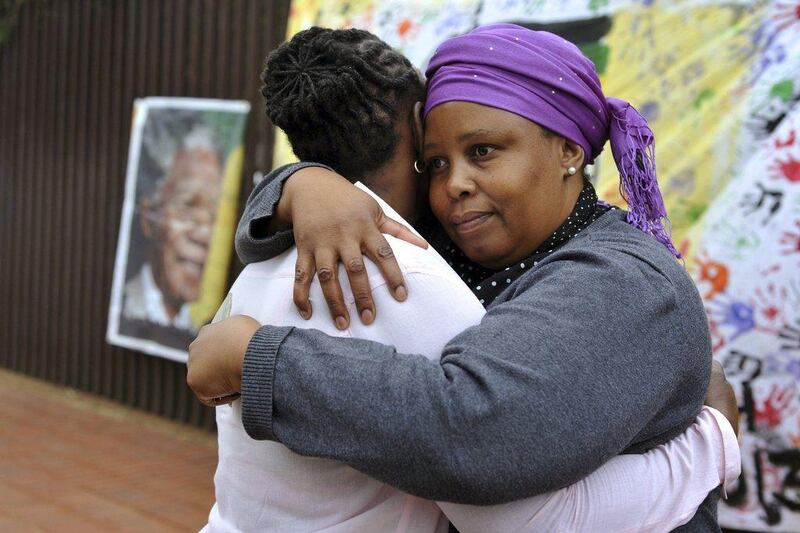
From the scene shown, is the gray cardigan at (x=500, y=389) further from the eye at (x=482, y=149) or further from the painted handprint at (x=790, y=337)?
the painted handprint at (x=790, y=337)

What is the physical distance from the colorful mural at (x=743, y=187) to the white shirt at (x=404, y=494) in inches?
76.0

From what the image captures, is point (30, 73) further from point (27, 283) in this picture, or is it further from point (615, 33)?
point (615, 33)

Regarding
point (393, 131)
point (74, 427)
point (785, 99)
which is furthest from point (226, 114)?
point (393, 131)

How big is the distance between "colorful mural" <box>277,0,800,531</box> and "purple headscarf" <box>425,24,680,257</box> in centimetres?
175

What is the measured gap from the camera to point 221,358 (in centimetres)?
137

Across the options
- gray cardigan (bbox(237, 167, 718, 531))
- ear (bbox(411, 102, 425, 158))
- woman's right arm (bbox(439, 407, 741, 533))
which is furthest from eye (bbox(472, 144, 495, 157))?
woman's right arm (bbox(439, 407, 741, 533))

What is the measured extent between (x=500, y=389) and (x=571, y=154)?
0.64 m

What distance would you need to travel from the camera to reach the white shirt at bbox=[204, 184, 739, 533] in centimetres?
132

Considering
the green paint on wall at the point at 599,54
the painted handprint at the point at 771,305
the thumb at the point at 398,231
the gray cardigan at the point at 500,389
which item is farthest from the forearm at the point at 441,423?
the green paint on wall at the point at 599,54

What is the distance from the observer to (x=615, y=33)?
3.81m

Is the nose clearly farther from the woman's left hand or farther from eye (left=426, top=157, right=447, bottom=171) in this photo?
the woman's left hand

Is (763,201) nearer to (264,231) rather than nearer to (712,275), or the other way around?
(712,275)

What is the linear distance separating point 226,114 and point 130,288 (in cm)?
169

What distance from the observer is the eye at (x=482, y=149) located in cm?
158
